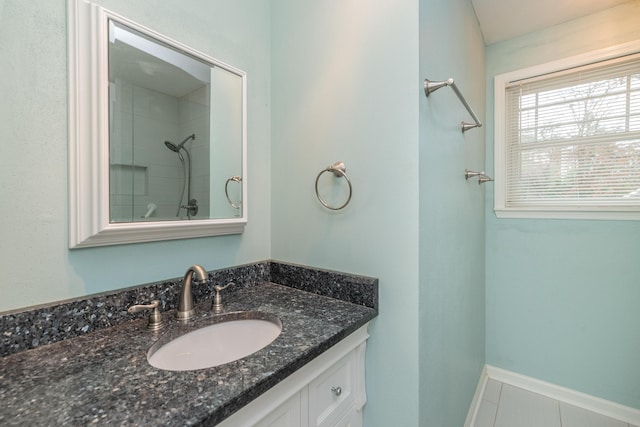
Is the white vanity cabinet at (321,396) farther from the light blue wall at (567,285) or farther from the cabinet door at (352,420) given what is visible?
the light blue wall at (567,285)

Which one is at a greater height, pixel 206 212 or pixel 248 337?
pixel 206 212

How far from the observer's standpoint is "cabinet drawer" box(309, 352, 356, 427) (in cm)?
80

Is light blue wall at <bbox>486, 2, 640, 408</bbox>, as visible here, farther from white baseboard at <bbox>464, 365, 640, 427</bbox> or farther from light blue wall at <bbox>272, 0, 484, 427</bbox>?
light blue wall at <bbox>272, 0, 484, 427</bbox>

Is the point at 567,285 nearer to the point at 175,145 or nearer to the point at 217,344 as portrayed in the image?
the point at 217,344

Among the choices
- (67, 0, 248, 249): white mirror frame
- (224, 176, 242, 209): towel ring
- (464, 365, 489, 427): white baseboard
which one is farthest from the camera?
(464, 365, 489, 427): white baseboard

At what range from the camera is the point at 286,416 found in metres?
0.70

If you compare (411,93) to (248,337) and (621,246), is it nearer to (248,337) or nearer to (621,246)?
(248,337)

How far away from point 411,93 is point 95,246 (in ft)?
3.64

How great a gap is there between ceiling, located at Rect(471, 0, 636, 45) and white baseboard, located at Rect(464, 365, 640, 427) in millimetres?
2406

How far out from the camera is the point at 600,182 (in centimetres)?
171

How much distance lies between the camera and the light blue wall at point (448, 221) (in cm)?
98

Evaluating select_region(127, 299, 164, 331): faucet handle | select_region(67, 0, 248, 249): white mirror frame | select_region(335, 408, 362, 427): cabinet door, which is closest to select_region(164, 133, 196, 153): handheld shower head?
select_region(67, 0, 248, 249): white mirror frame

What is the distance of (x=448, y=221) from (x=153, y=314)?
1186 mm

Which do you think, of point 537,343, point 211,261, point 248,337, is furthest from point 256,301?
point 537,343
